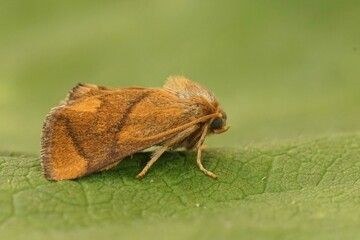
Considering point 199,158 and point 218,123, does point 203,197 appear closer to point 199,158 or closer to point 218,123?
point 199,158

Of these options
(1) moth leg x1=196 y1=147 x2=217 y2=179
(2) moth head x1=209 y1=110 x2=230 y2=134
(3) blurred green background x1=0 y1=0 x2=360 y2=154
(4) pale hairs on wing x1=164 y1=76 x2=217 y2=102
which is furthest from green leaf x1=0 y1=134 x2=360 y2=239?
(3) blurred green background x1=0 y1=0 x2=360 y2=154

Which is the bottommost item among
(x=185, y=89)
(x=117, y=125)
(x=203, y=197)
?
(x=203, y=197)

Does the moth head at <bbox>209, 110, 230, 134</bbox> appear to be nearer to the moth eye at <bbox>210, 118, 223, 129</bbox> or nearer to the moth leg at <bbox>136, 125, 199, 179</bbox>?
A: the moth eye at <bbox>210, 118, 223, 129</bbox>

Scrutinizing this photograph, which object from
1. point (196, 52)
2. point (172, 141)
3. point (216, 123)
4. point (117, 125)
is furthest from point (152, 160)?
point (196, 52)

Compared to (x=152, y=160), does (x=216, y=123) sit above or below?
above

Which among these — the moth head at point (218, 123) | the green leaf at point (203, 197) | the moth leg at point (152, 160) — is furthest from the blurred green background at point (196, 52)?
the moth leg at point (152, 160)

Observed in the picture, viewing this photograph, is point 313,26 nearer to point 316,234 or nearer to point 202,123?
point 202,123

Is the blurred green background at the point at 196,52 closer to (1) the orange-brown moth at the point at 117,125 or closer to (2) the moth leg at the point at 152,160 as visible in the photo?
(1) the orange-brown moth at the point at 117,125
